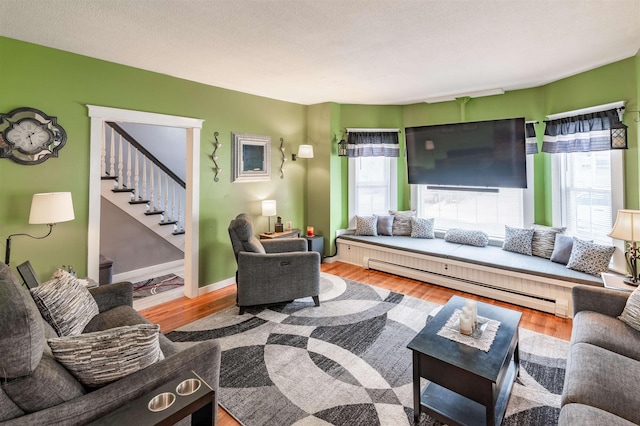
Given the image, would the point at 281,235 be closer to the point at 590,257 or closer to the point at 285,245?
the point at 285,245

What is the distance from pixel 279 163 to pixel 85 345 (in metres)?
3.81

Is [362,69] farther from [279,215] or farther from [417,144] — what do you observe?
[279,215]

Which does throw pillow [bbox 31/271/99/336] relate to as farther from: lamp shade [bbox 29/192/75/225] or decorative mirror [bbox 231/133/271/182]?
decorative mirror [bbox 231/133/271/182]

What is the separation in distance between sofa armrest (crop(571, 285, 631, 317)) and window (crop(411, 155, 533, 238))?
6.62ft

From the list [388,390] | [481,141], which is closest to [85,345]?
[388,390]

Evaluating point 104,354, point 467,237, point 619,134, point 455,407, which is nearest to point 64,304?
point 104,354

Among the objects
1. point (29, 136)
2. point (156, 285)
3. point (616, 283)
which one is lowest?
point (156, 285)

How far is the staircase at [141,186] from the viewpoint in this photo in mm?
4477

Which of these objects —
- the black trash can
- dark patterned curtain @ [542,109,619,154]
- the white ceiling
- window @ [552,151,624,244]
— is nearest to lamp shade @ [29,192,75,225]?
the black trash can

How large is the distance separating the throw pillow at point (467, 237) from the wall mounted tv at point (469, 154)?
2.21ft

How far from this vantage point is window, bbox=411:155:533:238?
420cm

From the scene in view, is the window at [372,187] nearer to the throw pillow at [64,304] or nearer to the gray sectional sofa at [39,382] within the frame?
the throw pillow at [64,304]

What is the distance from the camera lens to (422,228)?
482cm

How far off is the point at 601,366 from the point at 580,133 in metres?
2.82
